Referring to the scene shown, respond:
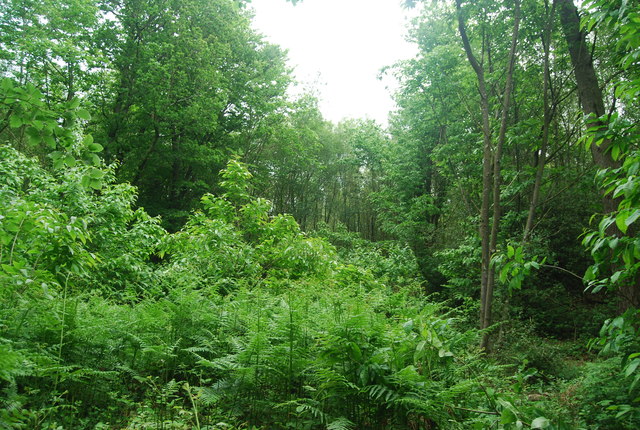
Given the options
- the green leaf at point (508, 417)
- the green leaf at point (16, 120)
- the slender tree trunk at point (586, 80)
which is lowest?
the green leaf at point (508, 417)

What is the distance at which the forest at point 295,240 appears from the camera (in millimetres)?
2342

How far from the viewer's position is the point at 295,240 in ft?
23.0

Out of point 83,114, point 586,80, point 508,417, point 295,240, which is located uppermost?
point 586,80

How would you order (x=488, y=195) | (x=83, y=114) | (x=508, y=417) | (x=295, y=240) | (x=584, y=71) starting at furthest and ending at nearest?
(x=295, y=240) → (x=584, y=71) → (x=488, y=195) → (x=83, y=114) → (x=508, y=417)

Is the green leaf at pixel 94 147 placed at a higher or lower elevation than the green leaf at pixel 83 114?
lower

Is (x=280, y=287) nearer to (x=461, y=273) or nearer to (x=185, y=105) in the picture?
(x=461, y=273)

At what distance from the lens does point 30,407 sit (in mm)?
2209

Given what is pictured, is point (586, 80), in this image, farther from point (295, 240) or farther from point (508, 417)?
point (508, 417)

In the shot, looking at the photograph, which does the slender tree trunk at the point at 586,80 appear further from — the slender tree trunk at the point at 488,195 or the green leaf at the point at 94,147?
the green leaf at the point at 94,147

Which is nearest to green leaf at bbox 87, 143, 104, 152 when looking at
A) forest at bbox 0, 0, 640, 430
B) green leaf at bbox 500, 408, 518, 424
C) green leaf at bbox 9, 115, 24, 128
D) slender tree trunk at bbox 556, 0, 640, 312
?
forest at bbox 0, 0, 640, 430

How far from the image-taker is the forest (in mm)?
2342

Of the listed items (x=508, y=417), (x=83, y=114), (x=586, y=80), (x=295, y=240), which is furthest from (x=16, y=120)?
(x=586, y=80)

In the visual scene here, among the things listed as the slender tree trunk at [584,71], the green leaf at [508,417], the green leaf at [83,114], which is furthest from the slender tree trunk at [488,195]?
the green leaf at [83,114]

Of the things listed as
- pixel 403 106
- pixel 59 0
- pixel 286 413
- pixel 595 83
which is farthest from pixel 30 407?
pixel 403 106
